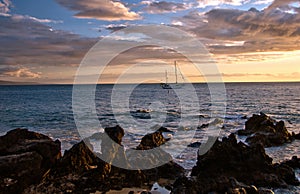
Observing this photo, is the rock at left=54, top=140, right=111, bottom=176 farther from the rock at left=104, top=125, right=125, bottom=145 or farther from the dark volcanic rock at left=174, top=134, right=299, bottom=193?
the dark volcanic rock at left=174, top=134, right=299, bottom=193

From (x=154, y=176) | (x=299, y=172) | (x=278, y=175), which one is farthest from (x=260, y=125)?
(x=154, y=176)

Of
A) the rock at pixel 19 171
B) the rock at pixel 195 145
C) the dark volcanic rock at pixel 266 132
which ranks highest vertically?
the rock at pixel 19 171

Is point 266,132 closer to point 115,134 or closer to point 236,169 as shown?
point 236,169

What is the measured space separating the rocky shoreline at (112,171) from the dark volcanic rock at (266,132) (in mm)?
10158

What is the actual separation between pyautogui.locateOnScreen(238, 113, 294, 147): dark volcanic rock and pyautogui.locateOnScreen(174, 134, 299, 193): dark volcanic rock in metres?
11.0

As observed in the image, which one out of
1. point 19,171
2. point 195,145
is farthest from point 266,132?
point 19,171

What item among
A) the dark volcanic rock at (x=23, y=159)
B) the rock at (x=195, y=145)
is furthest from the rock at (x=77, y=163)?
the rock at (x=195, y=145)

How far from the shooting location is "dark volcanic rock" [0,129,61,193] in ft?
57.3

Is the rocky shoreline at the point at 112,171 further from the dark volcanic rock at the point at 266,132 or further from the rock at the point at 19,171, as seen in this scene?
the dark volcanic rock at the point at 266,132

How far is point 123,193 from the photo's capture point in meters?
18.1

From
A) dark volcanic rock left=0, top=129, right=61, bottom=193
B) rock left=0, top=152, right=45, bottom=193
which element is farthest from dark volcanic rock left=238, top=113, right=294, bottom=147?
rock left=0, top=152, right=45, bottom=193

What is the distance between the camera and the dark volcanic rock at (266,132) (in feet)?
108

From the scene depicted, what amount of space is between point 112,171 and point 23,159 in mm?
6017

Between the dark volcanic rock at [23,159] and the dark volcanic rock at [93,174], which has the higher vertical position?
the dark volcanic rock at [23,159]
